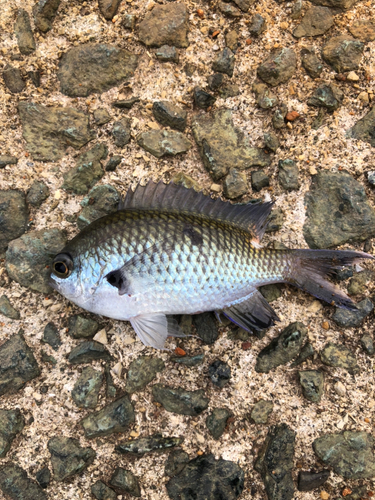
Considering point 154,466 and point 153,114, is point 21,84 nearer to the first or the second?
point 153,114

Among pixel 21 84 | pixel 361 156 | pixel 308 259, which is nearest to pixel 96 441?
pixel 308 259

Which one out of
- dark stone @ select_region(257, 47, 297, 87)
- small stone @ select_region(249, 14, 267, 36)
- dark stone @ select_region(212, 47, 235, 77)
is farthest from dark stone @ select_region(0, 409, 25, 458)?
small stone @ select_region(249, 14, 267, 36)

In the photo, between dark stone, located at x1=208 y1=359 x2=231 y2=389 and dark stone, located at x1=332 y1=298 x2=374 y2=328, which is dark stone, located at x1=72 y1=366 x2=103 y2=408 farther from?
dark stone, located at x1=332 y1=298 x2=374 y2=328

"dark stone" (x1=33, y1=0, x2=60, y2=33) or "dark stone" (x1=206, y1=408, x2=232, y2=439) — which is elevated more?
"dark stone" (x1=33, y1=0, x2=60, y2=33)

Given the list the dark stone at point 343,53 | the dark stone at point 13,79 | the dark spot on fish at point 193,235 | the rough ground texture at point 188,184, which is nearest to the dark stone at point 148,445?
the rough ground texture at point 188,184

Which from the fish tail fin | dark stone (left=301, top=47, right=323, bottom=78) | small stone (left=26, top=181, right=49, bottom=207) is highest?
dark stone (left=301, top=47, right=323, bottom=78)

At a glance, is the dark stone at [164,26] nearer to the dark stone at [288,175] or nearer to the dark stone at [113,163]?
the dark stone at [113,163]

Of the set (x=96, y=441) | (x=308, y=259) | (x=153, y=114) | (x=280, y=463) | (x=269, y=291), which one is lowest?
(x=280, y=463)

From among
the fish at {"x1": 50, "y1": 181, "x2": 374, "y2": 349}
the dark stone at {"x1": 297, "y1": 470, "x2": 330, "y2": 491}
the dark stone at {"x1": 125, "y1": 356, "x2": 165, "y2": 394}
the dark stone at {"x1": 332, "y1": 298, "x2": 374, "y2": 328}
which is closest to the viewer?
the fish at {"x1": 50, "y1": 181, "x2": 374, "y2": 349}
